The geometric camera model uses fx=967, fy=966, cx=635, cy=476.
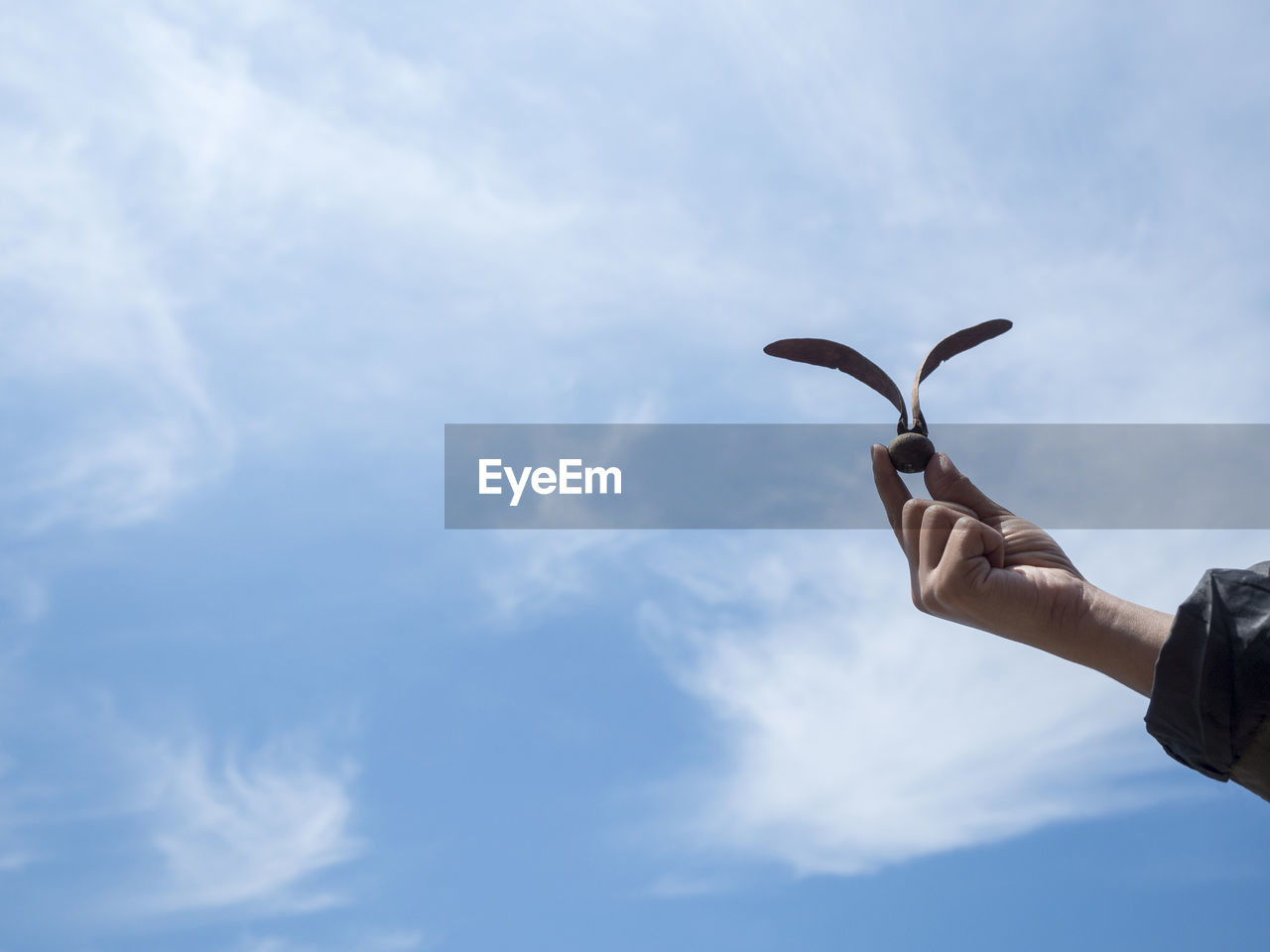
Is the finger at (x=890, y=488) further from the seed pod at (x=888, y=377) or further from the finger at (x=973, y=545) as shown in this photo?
the finger at (x=973, y=545)

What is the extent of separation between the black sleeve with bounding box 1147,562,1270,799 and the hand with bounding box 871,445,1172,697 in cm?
44

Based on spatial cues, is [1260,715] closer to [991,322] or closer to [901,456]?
[901,456]

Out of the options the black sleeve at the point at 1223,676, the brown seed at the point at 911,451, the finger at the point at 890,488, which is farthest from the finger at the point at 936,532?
the black sleeve at the point at 1223,676

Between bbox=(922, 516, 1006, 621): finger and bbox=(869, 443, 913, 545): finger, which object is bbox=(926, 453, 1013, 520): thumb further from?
bbox=(922, 516, 1006, 621): finger

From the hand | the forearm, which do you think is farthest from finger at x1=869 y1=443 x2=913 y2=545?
the forearm

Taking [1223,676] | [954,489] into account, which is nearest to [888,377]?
[954,489]

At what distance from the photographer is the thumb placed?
6.81 m

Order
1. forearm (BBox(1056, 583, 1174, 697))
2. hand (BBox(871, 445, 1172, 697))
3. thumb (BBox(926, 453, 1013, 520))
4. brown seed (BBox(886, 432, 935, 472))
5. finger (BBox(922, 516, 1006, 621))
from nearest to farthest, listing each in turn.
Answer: forearm (BBox(1056, 583, 1174, 697)) < hand (BBox(871, 445, 1172, 697)) < finger (BBox(922, 516, 1006, 621)) < thumb (BBox(926, 453, 1013, 520)) < brown seed (BBox(886, 432, 935, 472))

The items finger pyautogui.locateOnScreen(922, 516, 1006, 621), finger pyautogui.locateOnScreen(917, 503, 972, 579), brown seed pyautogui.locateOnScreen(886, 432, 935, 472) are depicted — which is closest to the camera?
finger pyautogui.locateOnScreen(922, 516, 1006, 621)

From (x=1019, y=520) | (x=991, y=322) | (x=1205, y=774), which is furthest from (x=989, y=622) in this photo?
(x=991, y=322)

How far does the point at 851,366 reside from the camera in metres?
7.52

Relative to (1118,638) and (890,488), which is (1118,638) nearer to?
(1118,638)

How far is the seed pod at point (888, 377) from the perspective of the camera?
23.6 ft

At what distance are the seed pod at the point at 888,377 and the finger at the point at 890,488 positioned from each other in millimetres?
180
